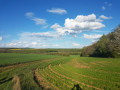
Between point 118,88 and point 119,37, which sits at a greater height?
point 119,37

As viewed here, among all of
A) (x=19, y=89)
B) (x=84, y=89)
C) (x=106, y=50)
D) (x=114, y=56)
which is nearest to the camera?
(x=19, y=89)

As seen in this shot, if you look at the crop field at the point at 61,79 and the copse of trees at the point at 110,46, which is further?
the copse of trees at the point at 110,46

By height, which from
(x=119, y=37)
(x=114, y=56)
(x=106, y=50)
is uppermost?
(x=119, y=37)

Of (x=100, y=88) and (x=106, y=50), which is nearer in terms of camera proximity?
(x=100, y=88)

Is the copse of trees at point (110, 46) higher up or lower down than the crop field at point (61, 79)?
higher up

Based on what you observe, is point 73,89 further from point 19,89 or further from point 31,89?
point 19,89

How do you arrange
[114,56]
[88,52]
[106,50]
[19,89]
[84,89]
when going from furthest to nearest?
1. [88,52]
2. [106,50]
3. [114,56]
4. [84,89]
5. [19,89]

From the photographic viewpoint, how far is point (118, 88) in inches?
301

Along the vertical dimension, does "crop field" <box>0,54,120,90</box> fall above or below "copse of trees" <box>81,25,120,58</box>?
below

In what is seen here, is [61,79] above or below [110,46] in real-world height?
below

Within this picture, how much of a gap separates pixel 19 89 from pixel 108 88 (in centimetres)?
810

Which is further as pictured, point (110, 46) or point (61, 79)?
point (110, 46)

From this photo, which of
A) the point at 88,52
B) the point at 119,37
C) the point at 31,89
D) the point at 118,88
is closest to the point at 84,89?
the point at 118,88

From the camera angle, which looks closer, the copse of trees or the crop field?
the crop field
